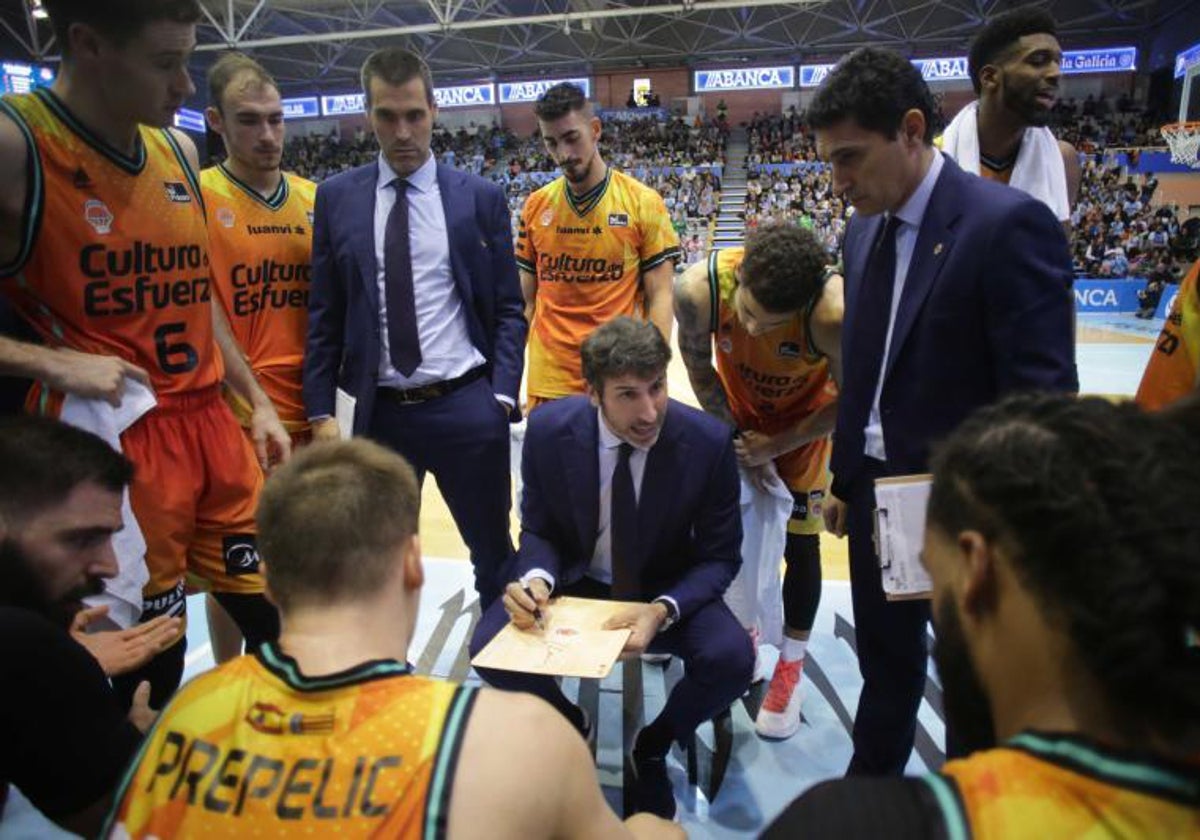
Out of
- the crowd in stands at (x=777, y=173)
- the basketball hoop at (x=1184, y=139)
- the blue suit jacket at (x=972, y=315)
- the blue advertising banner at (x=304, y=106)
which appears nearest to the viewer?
the blue suit jacket at (x=972, y=315)

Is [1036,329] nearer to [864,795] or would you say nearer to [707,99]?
[864,795]

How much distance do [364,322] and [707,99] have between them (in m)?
27.2

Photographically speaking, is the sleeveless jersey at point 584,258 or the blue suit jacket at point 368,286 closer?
the blue suit jacket at point 368,286

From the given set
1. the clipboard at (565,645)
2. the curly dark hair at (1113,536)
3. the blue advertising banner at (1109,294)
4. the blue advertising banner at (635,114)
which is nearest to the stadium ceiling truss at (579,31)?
the blue advertising banner at (635,114)

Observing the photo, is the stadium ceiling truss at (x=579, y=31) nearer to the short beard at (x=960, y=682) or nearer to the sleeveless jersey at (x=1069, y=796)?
the short beard at (x=960, y=682)

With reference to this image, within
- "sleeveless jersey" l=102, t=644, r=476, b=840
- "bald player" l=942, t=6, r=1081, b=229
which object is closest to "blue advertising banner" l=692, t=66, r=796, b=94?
"bald player" l=942, t=6, r=1081, b=229

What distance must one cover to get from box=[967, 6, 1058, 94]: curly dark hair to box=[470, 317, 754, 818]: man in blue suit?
1504 mm

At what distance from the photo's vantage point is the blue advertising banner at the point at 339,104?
27500 mm

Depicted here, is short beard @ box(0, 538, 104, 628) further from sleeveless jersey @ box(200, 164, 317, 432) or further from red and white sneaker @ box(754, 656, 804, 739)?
red and white sneaker @ box(754, 656, 804, 739)

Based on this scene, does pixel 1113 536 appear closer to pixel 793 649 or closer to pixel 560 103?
pixel 793 649

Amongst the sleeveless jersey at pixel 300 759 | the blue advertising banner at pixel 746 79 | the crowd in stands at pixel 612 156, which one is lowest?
the sleeveless jersey at pixel 300 759

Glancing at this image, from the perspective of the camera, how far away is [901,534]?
1.83 m

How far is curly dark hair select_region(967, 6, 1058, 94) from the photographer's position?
2.72 m

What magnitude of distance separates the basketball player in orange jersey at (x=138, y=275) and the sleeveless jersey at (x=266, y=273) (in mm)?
539
